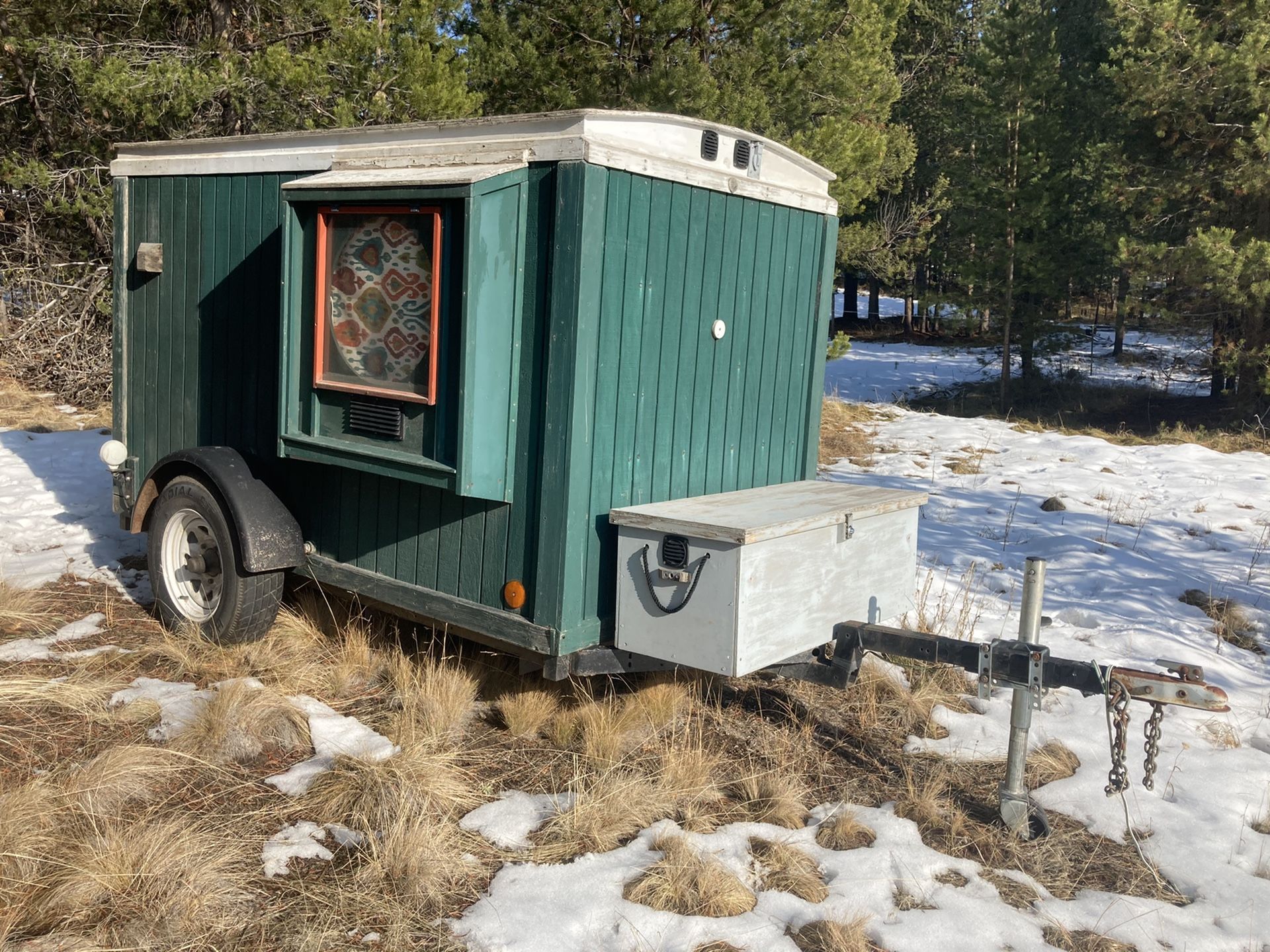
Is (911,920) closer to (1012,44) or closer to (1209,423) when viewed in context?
(1209,423)

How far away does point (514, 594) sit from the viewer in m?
4.14

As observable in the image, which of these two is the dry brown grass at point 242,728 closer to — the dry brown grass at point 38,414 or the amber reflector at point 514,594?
the amber reflector at point 514,594

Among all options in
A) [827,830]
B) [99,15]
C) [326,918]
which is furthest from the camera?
[99,15]

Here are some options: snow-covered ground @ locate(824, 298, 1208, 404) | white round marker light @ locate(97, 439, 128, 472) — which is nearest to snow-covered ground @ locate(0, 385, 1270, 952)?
white round marker light @ locate(97, 439, 128, 472)

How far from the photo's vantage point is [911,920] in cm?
332

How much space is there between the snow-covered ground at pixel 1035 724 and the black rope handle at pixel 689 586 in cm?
75

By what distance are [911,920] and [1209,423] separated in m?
14.6

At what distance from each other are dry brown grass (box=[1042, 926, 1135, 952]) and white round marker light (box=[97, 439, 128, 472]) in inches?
186

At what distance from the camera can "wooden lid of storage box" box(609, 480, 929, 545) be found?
3840mm

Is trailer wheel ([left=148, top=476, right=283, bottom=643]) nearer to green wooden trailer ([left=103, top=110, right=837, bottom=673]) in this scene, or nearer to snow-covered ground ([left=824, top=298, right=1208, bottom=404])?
green wooden trailer ([left=103, top=110, right=837, bottom=673])

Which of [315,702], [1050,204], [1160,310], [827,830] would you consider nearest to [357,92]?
[315,702]

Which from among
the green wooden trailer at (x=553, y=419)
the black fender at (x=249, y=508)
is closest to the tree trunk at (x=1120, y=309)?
the green wooden trailer at (x=553, y=419)

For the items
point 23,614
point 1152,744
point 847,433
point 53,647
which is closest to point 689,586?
point 1152,744

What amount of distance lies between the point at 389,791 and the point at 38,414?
9.01 meters
